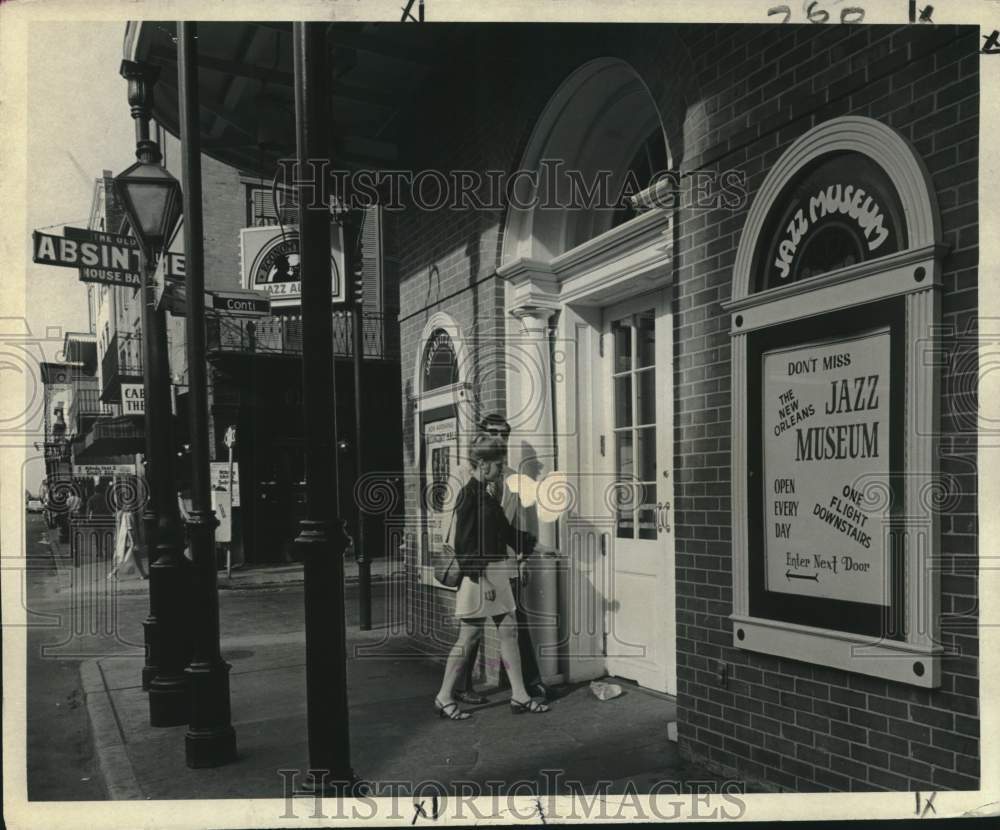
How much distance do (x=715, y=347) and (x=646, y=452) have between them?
1.25 metres

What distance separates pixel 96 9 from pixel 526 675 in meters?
4.29

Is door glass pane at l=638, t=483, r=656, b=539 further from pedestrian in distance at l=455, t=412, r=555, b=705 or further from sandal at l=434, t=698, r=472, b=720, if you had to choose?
sandal at l=434, t=698, r=472, b=720

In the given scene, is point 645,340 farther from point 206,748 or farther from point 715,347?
point 206,748

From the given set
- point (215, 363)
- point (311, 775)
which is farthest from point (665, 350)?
→ point (215, 363)

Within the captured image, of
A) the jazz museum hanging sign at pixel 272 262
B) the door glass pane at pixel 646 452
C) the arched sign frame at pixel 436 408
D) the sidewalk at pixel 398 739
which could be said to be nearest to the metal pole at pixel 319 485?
the sidewalk at pixel 398 739

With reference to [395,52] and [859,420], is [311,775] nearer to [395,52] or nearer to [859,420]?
[859,420]

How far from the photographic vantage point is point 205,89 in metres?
6.34

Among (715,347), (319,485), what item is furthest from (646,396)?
(319,485)

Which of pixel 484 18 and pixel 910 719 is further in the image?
pixel 484 18

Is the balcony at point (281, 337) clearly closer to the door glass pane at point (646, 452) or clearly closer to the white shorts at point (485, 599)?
the white shorts at point (485, 599)

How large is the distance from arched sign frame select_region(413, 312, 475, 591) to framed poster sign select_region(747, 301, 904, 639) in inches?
99.5

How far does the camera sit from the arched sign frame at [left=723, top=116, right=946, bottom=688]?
2.99 m

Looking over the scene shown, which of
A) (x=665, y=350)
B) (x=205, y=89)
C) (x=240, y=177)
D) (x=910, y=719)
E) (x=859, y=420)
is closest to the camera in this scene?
(x=910, y=719)

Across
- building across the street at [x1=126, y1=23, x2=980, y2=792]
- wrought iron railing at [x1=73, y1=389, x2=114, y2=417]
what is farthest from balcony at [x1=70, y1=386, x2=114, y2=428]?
building across the street at [x1=126, y1=23, x2=980, y2=792]
